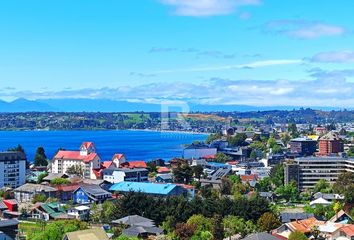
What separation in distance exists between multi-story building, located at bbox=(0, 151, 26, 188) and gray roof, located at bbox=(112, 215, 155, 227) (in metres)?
8.69

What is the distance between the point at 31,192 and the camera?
1895 cm

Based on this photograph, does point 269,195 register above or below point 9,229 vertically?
below

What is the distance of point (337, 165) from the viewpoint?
23906 millimetres

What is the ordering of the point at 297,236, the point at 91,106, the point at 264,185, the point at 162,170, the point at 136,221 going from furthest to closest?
the point at 91,106 → the point at 162,170 → the point at 264,185 → the point at 136,221 → the point at 297,236

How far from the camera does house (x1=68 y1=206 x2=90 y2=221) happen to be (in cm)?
1560

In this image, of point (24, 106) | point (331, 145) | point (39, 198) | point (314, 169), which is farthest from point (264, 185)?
point (24, 106)

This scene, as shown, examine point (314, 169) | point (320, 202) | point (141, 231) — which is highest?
point (314, 169)

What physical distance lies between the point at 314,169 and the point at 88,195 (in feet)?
31.4

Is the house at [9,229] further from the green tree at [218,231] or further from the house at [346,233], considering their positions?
the house at [346,233]

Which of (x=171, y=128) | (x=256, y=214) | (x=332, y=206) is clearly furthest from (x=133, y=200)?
(x=171, y=128)

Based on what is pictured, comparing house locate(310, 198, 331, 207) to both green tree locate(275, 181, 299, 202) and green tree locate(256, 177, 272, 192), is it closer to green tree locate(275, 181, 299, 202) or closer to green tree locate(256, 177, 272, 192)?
green tree locate(275, 181, 299, 202)

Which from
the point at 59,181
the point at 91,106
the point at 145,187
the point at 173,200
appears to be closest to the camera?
the point at 173,200

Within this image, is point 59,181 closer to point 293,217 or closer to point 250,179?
point 250,179

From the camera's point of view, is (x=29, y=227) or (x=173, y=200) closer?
(x=29, y=227)
